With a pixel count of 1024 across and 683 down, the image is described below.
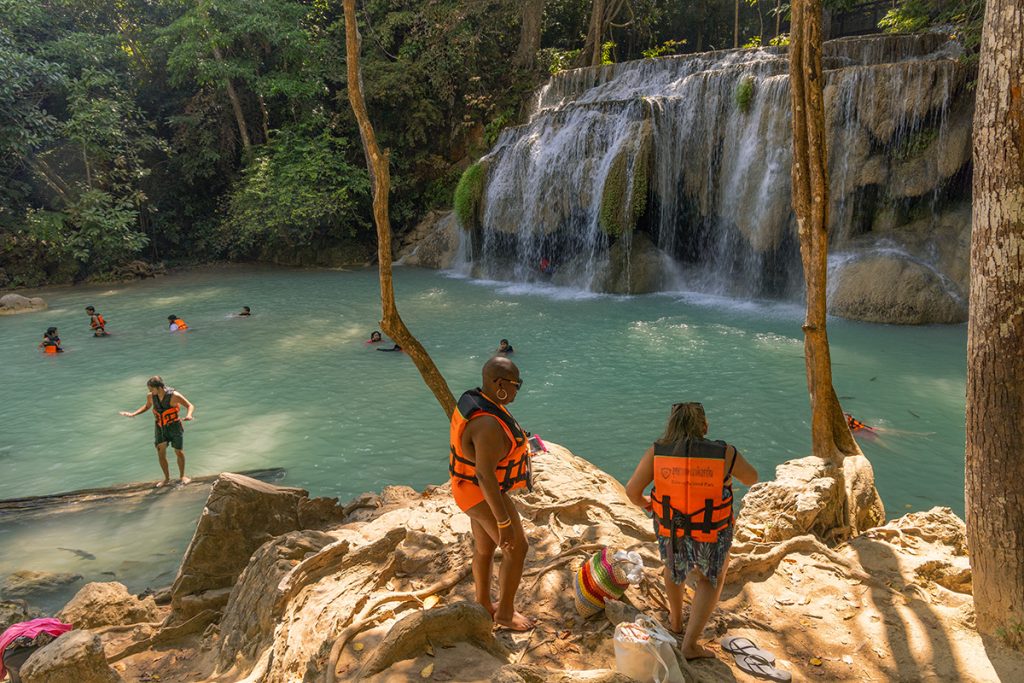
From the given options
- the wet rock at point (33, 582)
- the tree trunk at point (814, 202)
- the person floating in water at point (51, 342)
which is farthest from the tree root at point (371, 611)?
the person floating in water at point (51, 342)

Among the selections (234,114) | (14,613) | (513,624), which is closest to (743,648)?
(513,624)

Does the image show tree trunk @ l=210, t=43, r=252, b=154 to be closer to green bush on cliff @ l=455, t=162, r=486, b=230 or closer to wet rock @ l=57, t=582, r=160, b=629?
green bush on cliff @ l=455, t=162, r=486, b=230

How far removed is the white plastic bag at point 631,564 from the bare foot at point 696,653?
0.39 metres

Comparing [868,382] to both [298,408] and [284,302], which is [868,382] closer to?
[298,408]

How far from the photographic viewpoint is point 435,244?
72.9ft

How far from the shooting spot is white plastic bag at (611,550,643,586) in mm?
3457

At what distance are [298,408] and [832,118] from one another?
12068 mm

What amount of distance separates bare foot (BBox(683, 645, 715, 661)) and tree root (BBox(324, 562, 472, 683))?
4.75 feet

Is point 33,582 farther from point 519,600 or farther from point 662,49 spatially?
point 662,49

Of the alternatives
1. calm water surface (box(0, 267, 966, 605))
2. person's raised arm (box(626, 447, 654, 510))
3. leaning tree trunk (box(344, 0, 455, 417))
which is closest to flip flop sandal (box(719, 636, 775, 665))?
person's raised arm (box(626, 447, 654, 510))

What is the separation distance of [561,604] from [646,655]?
1158 mm

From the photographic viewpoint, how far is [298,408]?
1023 cm

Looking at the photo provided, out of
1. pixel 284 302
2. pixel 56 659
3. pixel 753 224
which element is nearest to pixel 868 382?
Answer: pixel 753 224

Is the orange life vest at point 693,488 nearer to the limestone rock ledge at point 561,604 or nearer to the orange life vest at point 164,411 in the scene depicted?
the limestone rock ledge at point 561,604
